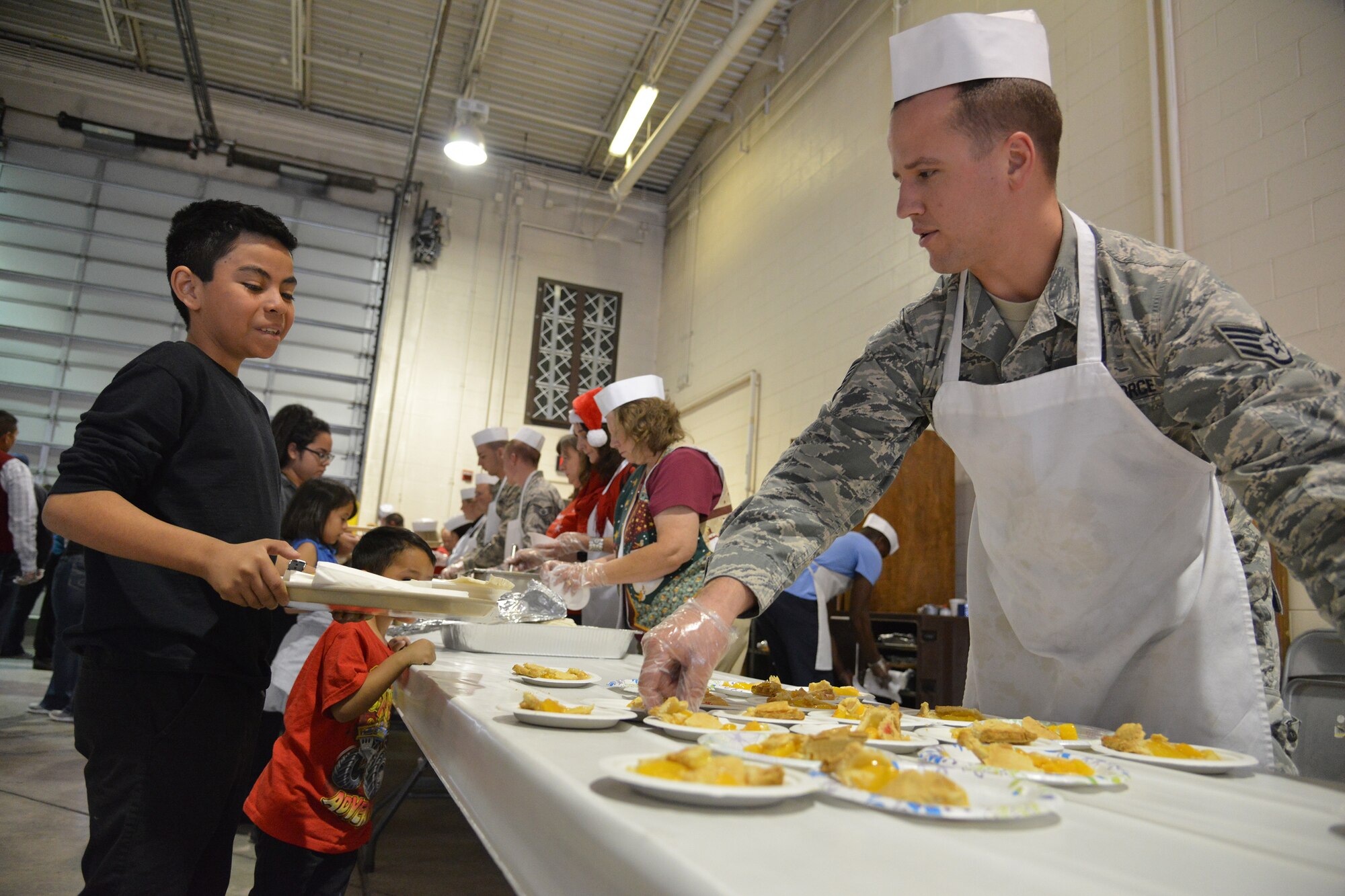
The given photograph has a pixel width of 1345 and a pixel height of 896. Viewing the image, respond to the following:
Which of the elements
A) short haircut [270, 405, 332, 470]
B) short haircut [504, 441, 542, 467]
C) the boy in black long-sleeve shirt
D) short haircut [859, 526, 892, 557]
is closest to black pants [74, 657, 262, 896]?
the boy in black long-sleeve shirt

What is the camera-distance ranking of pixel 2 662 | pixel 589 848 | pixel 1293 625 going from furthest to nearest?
pixel 2 662 → pixel 1293 625 → pixel 589 848

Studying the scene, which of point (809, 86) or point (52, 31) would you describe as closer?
point (809, 86)

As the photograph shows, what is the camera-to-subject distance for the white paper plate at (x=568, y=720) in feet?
3.03

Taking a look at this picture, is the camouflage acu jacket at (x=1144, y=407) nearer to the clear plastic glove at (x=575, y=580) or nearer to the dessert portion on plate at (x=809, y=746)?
the dessert portion on plate at (x=809, y=746)

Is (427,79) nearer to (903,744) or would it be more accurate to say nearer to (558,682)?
(558,682)

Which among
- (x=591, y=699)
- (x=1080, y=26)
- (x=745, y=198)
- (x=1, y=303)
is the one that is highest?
(x=745, y=198)

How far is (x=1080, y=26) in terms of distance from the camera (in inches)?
172

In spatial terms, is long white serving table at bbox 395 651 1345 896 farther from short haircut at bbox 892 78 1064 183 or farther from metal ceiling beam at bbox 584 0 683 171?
metal ceiling beam at bbox 584 0 683 171

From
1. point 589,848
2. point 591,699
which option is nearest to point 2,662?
point 591,699

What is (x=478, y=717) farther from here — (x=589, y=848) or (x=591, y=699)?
(x=589, y=848)

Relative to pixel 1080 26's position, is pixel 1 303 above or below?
below

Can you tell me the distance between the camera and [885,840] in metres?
0.54

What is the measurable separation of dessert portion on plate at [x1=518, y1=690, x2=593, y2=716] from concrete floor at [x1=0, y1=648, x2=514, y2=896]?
161 centimetres

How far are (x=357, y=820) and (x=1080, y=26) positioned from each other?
4859mm
